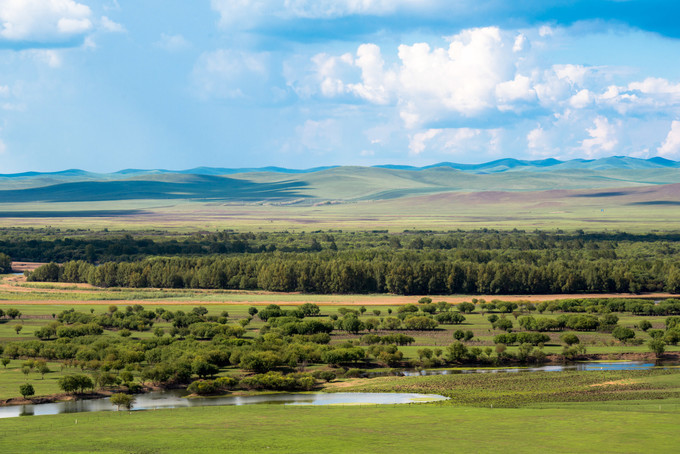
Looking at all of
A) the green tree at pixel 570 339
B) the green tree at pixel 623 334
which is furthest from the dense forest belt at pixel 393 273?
the green tree at pixel 570 339

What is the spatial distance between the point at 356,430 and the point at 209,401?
16513 mm

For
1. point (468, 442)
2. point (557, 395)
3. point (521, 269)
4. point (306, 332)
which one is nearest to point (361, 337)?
point (306, 332)

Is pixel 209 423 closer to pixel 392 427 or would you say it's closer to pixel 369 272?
pixel 392 427

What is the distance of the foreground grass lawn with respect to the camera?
4728 cm

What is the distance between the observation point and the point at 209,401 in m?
64.2

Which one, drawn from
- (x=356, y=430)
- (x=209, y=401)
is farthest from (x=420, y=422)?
(x=209, y=401)

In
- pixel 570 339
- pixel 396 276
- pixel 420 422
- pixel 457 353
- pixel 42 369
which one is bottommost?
pixel 420 422

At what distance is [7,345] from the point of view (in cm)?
8081

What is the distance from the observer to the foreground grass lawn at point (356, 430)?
47.3m

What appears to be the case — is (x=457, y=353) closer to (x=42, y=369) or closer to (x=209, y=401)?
(x=209, y=401)

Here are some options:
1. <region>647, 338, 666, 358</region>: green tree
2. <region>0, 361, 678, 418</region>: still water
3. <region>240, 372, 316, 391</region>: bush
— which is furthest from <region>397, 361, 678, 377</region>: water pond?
<region>240, 372, 316, 391</region>: bush

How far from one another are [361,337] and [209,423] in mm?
35840

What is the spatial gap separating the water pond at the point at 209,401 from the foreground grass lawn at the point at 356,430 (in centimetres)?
290

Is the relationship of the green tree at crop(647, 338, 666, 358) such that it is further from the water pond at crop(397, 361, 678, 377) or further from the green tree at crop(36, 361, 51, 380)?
the green tree at crop(36, 361, 51, 380)
